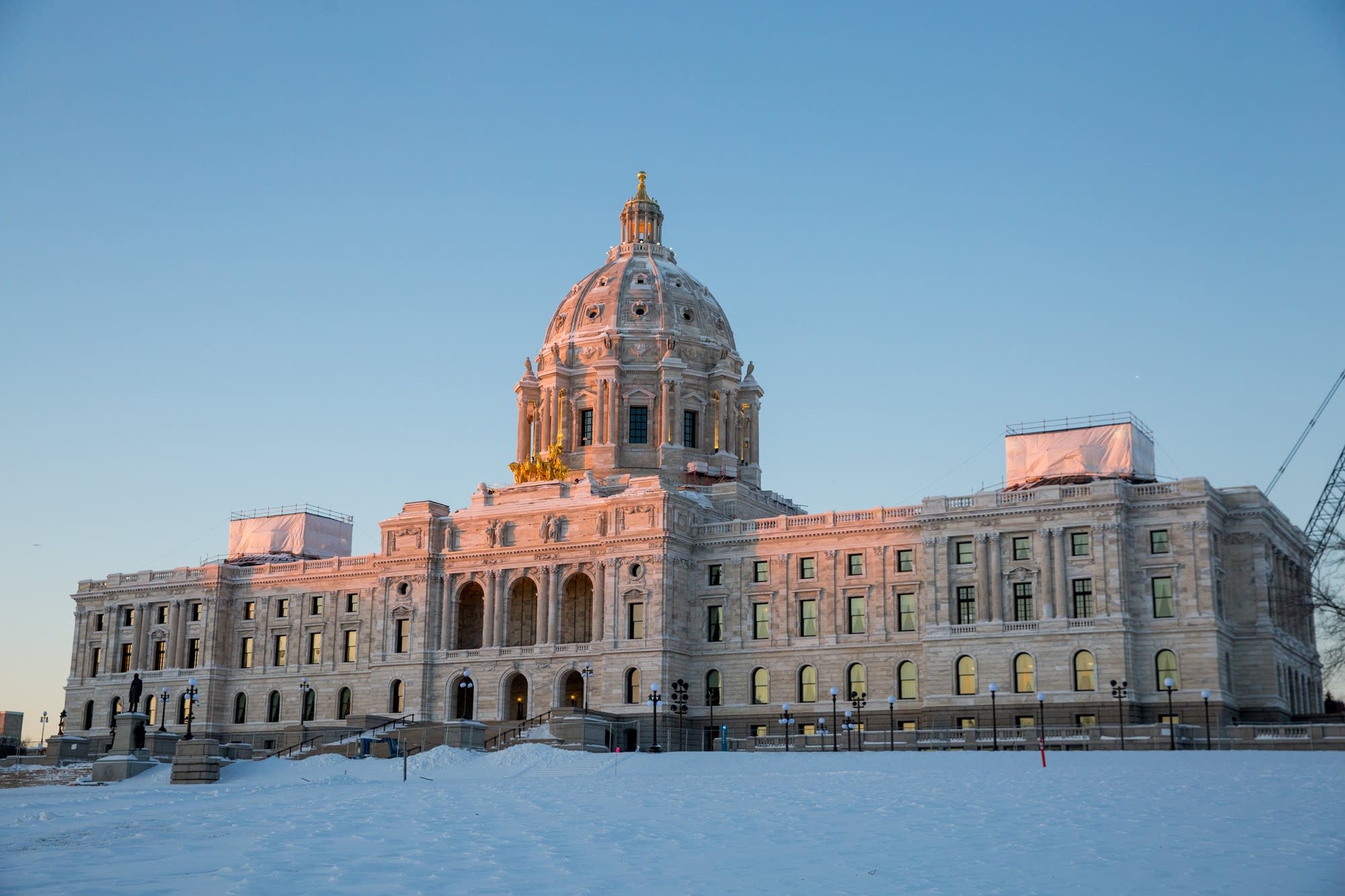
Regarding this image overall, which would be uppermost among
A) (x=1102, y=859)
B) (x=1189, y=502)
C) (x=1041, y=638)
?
A: (x=1189, y=502)

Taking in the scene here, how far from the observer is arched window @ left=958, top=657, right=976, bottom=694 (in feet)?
→ 241

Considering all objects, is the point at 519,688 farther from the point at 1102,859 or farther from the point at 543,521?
the point at 1102,859

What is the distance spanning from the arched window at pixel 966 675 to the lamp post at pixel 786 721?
8.39m

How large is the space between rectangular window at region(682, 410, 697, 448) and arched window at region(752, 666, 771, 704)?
1801cm

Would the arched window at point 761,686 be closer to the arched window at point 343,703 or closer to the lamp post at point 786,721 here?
the lamp post at point 786,721

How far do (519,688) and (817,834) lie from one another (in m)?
57.0

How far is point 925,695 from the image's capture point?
7544 cm

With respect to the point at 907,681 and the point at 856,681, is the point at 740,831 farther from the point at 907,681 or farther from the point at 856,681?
the point at 856,681

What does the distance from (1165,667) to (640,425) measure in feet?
120

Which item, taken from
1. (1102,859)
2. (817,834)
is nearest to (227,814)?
(817,834)

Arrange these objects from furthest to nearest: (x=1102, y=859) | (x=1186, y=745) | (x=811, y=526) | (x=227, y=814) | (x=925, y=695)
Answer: (x=811, y=526) < (x=925, y=695) < (x=1186, y=745) < (x=227, y=814) < (x=1102, y=859)

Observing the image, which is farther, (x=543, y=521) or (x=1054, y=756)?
(x=543, y=521)

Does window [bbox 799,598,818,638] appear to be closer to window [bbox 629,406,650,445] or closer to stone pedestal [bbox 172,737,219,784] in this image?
window [bbox 629,406,650,445]

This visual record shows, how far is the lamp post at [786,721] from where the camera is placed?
62.8 meters
